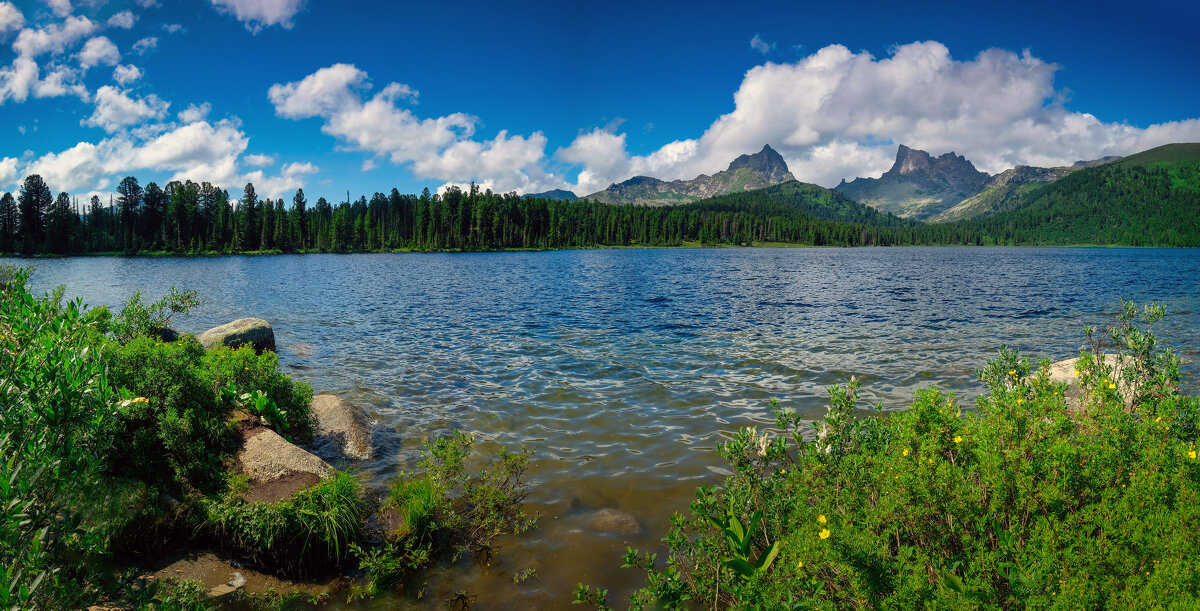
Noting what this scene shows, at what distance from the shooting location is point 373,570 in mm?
6781

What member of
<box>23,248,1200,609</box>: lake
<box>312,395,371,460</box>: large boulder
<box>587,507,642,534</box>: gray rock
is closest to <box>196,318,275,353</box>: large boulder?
<box>23,248,1200,609</box>: lake

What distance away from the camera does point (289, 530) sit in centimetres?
702

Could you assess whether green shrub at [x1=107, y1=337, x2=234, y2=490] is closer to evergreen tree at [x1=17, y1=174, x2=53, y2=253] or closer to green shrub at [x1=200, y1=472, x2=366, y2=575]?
green shrub at [x1=200, y1=472, x2=366, y2=575]

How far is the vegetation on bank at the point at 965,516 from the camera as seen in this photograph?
3.62 m

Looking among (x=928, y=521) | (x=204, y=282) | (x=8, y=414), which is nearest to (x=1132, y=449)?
(x=928, y=521)

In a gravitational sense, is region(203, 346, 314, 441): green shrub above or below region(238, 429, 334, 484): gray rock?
above

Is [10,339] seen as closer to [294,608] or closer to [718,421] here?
[294,608]

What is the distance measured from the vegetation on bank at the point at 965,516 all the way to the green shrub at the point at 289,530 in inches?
147

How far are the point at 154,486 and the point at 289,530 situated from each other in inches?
79.2

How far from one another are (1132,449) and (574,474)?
780 cm

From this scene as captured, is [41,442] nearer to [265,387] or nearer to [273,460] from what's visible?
[273,460]

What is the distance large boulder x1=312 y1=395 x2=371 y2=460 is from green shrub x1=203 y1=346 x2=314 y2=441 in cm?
40

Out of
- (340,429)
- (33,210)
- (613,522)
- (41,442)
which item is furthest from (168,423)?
(33,210)

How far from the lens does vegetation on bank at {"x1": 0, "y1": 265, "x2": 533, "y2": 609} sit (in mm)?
3656
